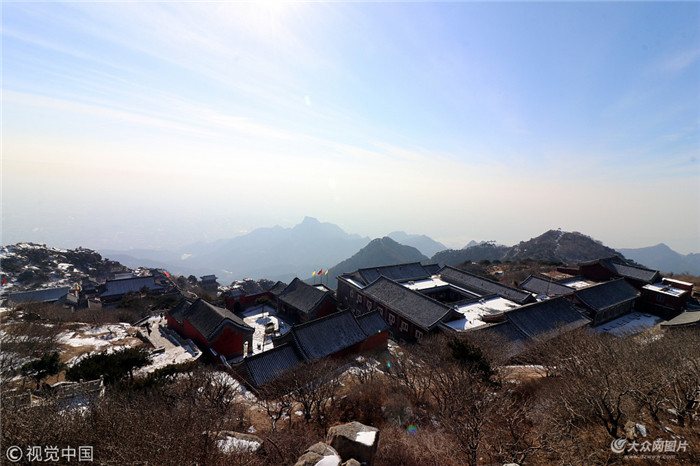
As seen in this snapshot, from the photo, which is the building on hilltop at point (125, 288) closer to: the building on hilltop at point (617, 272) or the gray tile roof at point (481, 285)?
the gray tile roof at point (481, 285)

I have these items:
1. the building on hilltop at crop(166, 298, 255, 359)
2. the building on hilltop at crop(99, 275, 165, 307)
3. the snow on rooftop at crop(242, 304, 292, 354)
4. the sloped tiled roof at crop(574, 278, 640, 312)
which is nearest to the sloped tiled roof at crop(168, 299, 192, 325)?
the building on hilltop at crop(166, 298, 255, 359)

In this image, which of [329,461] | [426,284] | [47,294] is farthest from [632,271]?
[47,294]

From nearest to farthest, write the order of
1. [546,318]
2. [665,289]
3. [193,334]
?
[546,318] < [193,334] < [665,289]

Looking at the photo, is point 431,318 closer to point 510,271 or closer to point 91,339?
point 91,339

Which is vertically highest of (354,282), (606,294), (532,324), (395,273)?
(606,294)

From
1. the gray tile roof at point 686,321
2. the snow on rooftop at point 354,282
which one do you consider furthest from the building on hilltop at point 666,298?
the snow on rooftop at point 354,282

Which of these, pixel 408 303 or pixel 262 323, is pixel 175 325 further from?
pixel 408 303
